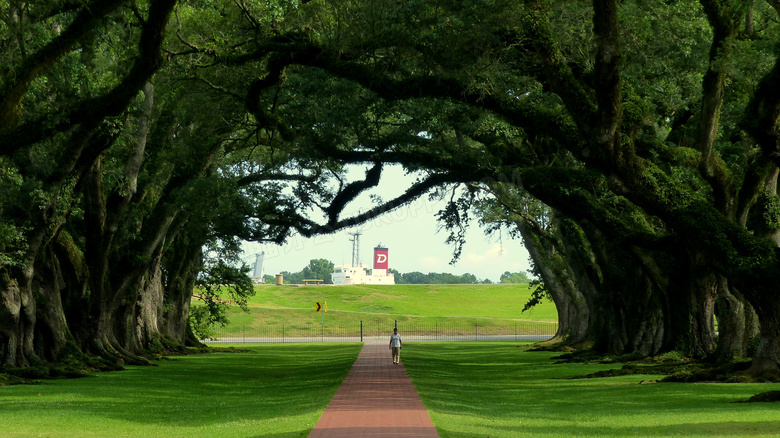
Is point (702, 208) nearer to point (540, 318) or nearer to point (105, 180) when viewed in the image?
point (105, 180)

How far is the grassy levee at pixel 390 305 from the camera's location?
287 ft

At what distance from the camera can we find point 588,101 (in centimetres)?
1827

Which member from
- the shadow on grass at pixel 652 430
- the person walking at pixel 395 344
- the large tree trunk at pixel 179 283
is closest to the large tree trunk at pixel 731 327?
the shadow on grass at pixel 652 430

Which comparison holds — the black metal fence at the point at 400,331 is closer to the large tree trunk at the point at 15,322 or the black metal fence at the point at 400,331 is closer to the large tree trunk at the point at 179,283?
the large tree trunk at the point at 179,283

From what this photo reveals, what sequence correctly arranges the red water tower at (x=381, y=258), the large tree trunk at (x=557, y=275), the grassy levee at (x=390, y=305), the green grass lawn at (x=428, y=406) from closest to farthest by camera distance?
the green grass lawn at (x=428, y=406)
the large tree trunk at (x=557, y=275)
the grassy levee at (x=390, y=305)
the red water tower at (x=381, y=258)

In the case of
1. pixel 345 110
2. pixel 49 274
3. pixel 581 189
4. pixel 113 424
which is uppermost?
pixel 345 110

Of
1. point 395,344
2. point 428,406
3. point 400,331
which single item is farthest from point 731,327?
point 400,331

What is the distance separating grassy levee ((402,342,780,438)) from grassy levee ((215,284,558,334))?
62603 mm

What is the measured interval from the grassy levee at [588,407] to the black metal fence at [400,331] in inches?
2070

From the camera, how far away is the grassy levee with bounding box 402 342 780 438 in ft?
39.2

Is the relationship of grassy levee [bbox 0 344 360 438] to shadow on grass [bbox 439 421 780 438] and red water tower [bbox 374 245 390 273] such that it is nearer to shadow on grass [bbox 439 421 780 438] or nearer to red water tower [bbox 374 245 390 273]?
shadow on grass [bbox 439 421 780 438]

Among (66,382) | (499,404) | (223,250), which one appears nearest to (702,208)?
(499,404)

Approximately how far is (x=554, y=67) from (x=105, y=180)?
15.1 metres

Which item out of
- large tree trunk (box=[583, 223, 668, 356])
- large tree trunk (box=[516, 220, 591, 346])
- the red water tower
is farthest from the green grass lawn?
the red water tower
